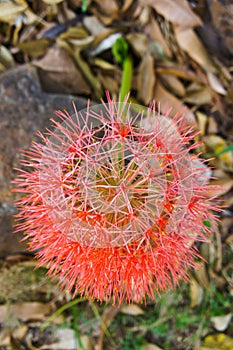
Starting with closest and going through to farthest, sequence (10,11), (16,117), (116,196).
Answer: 1. (116,196)
2. (16,117)
3. (10,11)

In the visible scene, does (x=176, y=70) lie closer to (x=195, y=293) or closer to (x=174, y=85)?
(x=174, y=85)

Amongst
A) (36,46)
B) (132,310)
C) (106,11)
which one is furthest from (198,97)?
(132,310)

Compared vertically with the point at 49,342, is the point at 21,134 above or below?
above

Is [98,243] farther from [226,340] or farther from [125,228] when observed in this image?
[226,340]

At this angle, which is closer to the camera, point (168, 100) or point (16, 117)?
point (16, 117)

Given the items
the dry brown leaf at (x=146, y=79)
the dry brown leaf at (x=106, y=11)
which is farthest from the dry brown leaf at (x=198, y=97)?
the dry brown leaf at (x=106, y=11)

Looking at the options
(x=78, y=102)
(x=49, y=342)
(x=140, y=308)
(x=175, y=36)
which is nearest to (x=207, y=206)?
(x=78, y=102)
